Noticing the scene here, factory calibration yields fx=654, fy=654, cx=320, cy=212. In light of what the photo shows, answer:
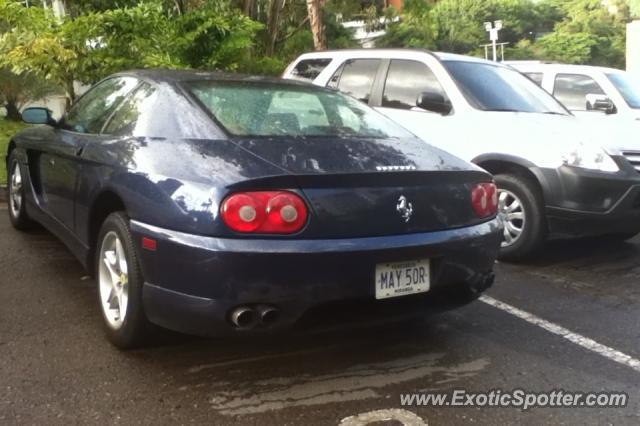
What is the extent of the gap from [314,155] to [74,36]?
21.7 feet

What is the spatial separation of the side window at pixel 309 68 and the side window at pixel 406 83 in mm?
1049

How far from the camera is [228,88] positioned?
3.84 m

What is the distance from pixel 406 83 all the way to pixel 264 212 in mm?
3822

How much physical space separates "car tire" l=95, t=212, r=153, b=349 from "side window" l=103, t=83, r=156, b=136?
1.76 ft

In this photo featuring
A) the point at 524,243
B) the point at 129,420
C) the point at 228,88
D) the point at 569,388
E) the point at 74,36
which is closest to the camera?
the point at 129,420

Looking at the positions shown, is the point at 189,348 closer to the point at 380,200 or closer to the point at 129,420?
the point at 129,420

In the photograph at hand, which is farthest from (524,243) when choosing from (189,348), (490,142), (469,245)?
(189,348)

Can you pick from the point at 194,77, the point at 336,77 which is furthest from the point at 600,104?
the point at 194,77

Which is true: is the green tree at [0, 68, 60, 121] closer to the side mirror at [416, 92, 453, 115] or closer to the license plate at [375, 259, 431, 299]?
the side mirror at [416, 92, 453, 115]

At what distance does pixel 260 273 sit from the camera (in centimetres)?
274

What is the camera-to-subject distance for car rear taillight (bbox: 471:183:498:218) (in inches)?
133

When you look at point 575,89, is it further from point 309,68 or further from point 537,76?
point 309,68

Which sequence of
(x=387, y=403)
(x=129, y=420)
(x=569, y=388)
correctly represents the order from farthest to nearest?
1. (x=569, y=388)
2. (x=387, y=403)
3. (x=129, y=420)

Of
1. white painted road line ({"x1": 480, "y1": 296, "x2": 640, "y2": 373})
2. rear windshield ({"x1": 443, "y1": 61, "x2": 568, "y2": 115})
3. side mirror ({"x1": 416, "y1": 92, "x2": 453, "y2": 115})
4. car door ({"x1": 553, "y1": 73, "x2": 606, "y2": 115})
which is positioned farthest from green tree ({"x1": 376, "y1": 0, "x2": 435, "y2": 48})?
white painted road line ({"x1": 480, "y1": 296, "x2": 640, "y2": 373})
